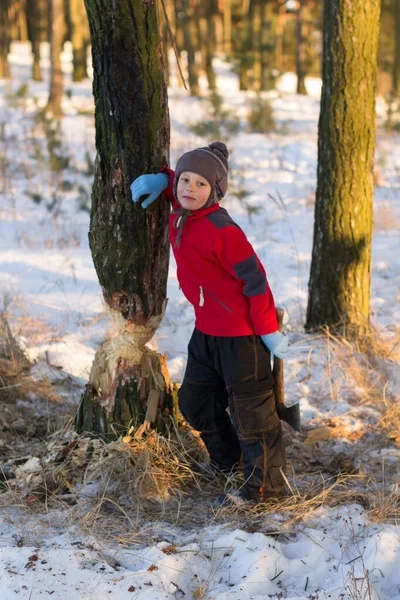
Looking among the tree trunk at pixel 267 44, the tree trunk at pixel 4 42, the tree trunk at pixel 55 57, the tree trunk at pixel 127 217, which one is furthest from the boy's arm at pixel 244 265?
the tree trunk at pixel 4 42

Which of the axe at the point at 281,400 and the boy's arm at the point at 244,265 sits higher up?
the boy's arm at the point at 244,265

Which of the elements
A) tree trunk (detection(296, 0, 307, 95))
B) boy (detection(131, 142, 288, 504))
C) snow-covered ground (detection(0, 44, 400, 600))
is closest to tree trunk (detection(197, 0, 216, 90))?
tree trunk (detection(296, 0, 307, 95))

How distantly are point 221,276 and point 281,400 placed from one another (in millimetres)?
701

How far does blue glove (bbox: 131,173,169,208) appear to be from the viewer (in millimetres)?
2828

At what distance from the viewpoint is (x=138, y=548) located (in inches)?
103

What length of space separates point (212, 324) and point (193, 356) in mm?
251

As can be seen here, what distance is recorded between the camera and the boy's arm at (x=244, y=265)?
275 centimetres

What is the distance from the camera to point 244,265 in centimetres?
276

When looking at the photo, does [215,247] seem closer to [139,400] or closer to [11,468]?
[139,400]

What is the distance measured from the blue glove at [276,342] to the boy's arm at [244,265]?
0.32 ft

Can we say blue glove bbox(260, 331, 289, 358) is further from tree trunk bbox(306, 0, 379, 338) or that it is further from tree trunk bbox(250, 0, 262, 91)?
tree trunk bbox(250, 0, 262, 91)

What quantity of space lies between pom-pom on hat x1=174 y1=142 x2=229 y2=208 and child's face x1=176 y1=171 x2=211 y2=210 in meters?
0.02

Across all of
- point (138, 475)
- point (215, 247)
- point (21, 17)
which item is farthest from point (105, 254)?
point (21, 17)

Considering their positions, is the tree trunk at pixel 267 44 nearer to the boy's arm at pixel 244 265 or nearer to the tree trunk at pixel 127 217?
the tree trunk at pixel 127 217
